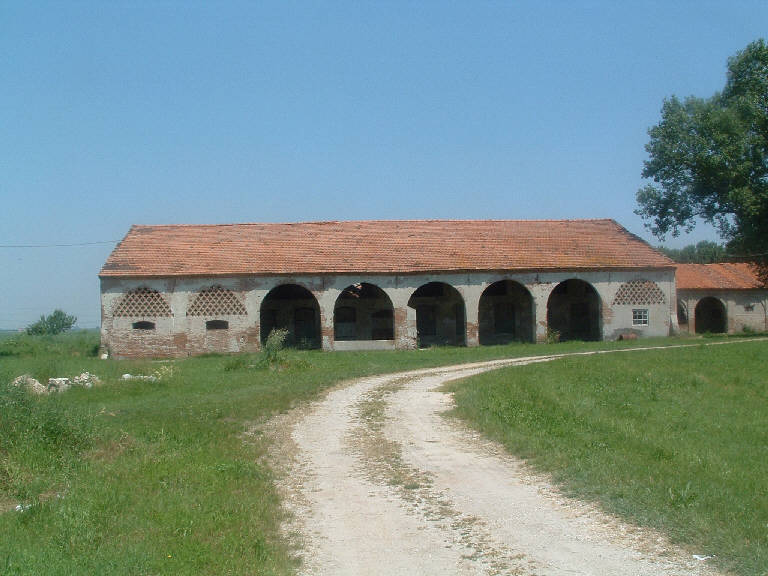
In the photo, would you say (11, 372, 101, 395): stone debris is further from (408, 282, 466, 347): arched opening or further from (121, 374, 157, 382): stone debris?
(408, 282, 466, 347): arched opening

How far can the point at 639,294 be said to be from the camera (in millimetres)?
33250

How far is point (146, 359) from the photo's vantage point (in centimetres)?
3023

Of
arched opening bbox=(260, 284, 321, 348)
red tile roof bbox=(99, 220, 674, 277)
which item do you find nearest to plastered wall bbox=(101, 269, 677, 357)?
red tile roof bbox=(99, 220, 674, 277)

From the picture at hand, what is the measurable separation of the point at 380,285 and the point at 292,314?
541cm

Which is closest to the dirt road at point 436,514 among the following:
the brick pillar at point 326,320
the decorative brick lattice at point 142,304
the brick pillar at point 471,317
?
the brick pillar at point 326,320

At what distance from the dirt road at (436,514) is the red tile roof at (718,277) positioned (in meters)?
30.7

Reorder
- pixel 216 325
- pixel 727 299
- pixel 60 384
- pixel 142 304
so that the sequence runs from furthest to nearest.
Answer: pixel 727 299
pixel 216 325
pixel 142 304
pixel 60 384

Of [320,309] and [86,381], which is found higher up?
[320,309]

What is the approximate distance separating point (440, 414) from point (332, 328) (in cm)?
1851

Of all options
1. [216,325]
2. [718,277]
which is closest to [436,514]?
[216,325]

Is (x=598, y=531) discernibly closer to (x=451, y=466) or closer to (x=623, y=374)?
(x=451, y=466)

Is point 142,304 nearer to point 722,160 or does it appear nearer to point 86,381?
point 86,381

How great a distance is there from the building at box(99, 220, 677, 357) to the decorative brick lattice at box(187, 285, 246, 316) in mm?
40

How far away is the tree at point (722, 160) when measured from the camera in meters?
33.0
